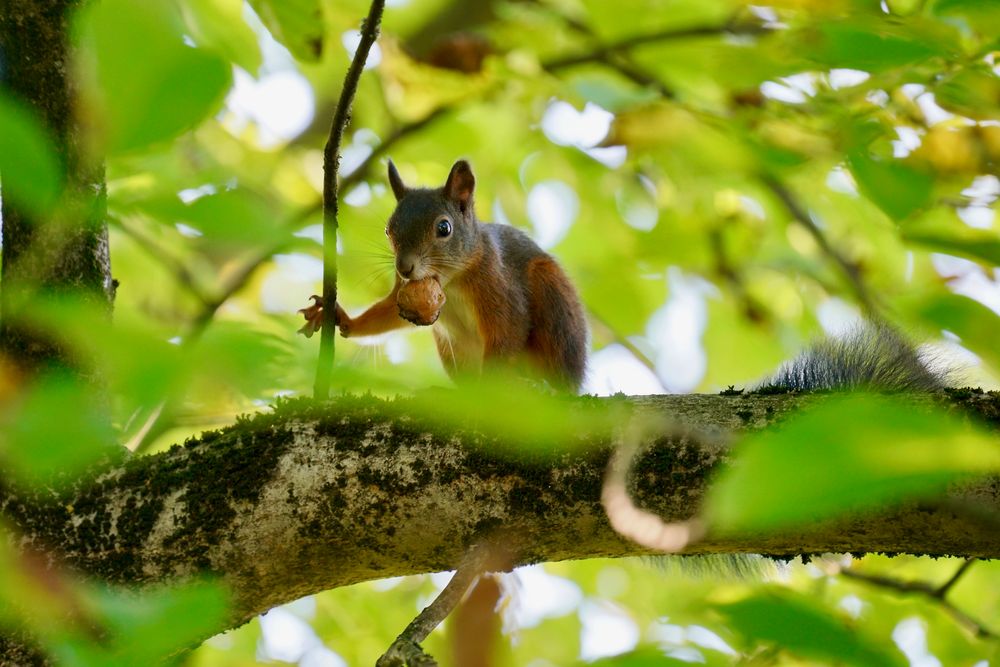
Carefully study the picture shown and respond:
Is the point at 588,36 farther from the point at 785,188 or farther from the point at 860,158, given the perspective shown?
the point at 860,158

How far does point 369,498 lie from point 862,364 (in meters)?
1.47

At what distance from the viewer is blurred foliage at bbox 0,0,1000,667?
80 cm

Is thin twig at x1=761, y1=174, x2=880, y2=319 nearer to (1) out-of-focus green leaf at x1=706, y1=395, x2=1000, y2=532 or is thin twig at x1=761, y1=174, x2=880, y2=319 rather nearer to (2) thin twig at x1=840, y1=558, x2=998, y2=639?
(2) thin twig at x1=840, y1=558, x2=998, y2=639

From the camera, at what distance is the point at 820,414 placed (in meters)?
0.55

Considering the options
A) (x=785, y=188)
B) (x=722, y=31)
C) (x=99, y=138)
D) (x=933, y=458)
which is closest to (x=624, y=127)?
(x=722, y=31)

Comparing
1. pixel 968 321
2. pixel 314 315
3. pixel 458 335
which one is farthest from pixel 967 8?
pixel 458 335

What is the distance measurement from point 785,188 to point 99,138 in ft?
12.8

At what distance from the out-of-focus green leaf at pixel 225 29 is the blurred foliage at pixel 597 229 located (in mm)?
14

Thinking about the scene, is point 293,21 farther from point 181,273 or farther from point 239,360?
point 181,273

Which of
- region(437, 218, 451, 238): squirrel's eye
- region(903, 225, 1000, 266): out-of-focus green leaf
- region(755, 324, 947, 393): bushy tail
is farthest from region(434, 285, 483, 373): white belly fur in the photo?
region(903, 225, 1000, 266): out-of-focus green leaf

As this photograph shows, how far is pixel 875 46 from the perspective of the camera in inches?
55.1

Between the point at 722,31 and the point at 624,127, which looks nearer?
the point at 624,127

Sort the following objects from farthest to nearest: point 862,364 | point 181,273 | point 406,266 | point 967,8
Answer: point 181,273 → point 406,266 → point 862,364 → point 967,8

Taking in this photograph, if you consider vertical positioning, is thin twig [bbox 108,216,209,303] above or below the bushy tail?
above
